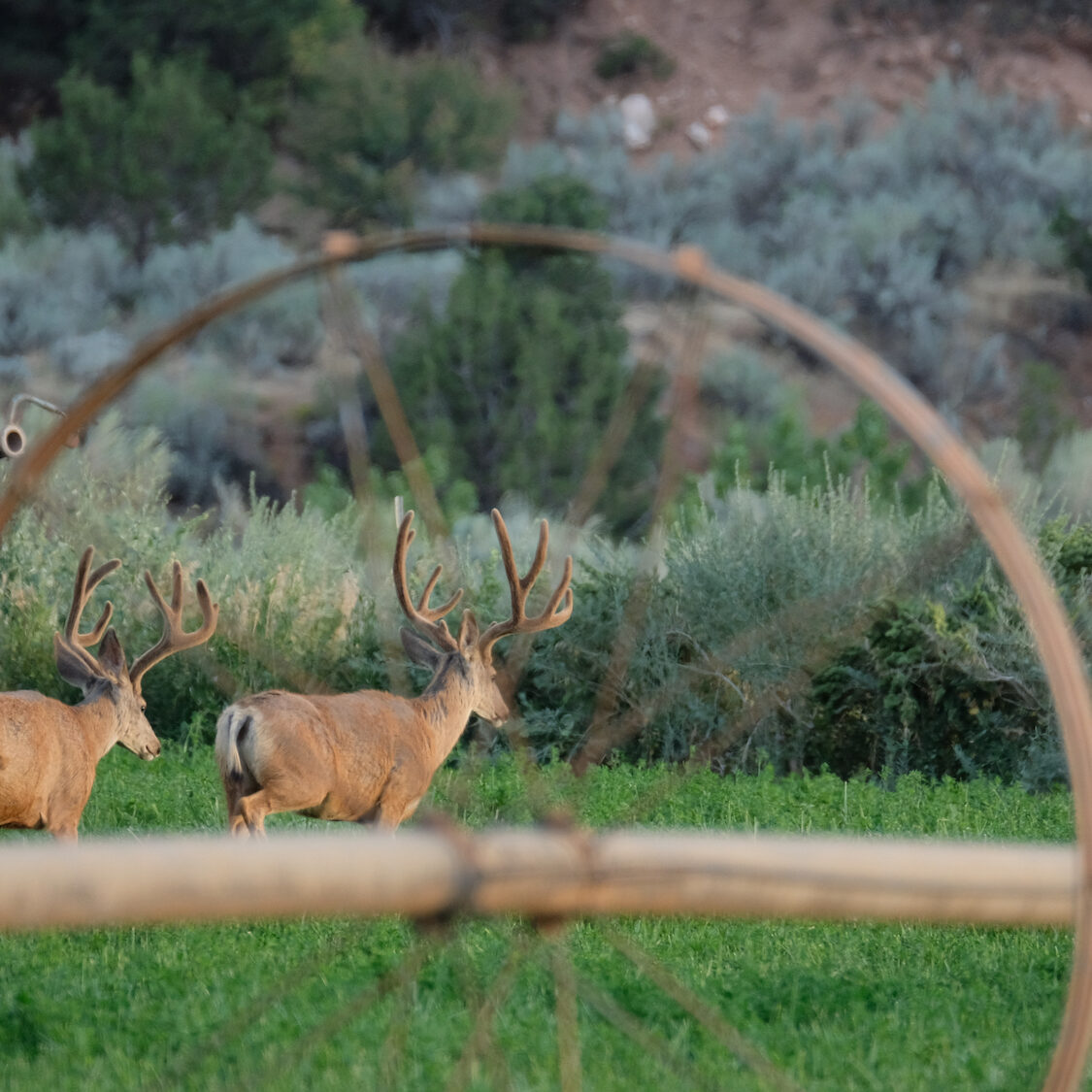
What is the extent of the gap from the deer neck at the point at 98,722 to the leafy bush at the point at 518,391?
7095 millimetres

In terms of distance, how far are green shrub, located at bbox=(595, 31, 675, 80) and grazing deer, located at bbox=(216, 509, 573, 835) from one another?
14.0 meters

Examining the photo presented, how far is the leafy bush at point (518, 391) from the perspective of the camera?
11.6 metres

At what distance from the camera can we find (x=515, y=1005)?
3.06 meters

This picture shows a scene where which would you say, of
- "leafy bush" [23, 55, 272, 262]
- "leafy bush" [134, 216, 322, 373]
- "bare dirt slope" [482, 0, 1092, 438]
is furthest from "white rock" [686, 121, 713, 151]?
"leafy bush" [134, 216, 322, 373]

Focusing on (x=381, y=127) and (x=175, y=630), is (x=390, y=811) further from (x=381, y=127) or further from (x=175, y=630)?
(x=381, y=127)

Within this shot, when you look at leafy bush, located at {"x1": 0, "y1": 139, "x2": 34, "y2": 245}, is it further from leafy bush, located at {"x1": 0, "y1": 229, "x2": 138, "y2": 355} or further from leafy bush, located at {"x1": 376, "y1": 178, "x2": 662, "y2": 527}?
leafy bush, located at {"x1": 376, "y1": 178, "x2": 662, "y2": 527}

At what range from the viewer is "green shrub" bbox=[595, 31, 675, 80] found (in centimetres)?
1720

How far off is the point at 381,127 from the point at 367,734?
1126cm

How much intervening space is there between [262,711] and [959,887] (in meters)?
2.35

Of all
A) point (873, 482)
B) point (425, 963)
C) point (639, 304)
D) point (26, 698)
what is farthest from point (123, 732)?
point (639, 304)

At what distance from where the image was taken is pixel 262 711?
3688 mm

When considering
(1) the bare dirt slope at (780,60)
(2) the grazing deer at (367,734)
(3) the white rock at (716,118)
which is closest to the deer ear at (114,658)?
(2) the grazing deer at (367,734)

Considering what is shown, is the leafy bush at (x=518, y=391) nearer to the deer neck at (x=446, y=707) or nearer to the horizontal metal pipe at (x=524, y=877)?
the deer neck at (x=446, y=707)

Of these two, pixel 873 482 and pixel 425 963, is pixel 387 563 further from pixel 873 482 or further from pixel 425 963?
pixel 425 963
